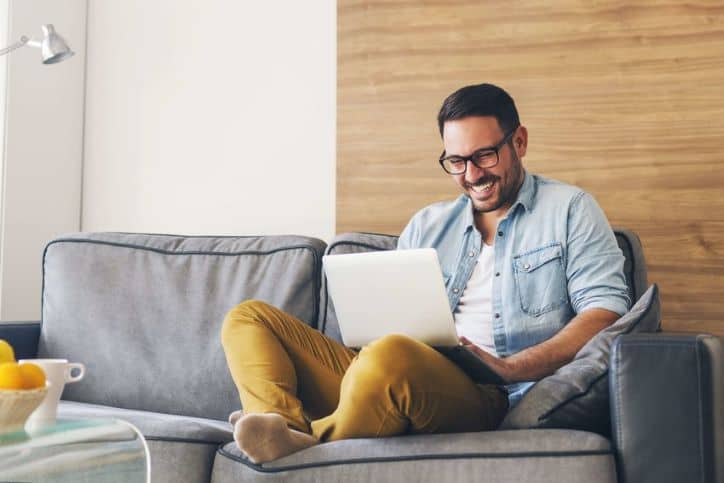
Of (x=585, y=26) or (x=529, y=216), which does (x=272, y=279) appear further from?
(x=585, y=26)

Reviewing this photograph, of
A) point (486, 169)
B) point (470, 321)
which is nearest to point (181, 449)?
point (470, 321)

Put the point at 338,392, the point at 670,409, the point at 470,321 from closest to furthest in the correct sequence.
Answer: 1. the point at 670,409
2. the point at 338,392
3. the point at 470,321

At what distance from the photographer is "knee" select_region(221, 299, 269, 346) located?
215cm

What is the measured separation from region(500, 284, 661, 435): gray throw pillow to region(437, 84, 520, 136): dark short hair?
718 mm

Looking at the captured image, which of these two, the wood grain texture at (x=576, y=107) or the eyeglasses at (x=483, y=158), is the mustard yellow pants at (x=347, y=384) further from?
the wood grain texture at (x=576, y=107)

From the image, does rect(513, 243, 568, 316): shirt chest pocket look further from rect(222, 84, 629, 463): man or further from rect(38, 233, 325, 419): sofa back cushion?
rect(38, 233, 325, 419): sofa back cushion

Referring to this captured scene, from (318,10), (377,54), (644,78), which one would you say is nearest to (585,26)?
(644,78)

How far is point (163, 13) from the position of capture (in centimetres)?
346

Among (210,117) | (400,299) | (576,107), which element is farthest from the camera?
(210,117)

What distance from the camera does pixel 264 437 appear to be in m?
1.77

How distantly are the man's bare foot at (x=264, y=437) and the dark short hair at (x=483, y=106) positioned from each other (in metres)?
0.95

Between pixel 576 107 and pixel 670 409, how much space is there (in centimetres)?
138

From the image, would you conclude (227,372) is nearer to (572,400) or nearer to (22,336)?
(22,336)

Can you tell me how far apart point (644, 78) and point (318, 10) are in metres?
1.11
